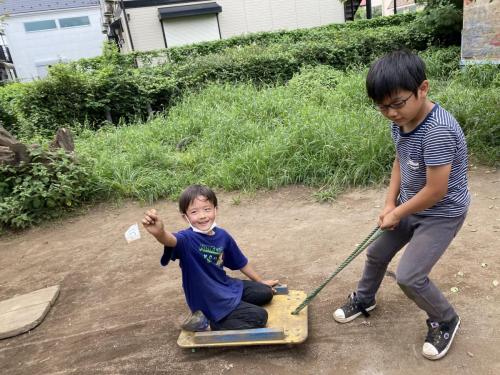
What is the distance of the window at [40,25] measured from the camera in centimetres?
3030

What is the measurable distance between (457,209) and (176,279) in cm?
219

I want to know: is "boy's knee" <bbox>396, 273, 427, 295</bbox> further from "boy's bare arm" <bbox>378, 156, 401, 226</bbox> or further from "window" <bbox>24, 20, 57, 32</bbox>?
"window" <bbox>24, 20, 57, 32</bbox>

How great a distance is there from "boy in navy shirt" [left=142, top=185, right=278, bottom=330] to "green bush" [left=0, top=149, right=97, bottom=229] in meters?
3.24

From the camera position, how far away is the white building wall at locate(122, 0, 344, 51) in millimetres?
17812

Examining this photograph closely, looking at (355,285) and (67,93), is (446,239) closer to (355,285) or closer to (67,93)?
(355,285)

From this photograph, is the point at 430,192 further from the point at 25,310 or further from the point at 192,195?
the point at 25,310

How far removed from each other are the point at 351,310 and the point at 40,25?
113ft

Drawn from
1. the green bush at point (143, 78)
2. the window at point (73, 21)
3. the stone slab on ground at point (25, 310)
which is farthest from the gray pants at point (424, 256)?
the window at point (73, 21)

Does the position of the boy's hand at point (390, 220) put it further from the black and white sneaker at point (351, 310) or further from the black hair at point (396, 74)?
the black and white sneaker at point (351, 310)

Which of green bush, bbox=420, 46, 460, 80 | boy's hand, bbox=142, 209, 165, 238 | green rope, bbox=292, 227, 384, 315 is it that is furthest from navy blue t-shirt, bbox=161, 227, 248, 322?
green bush, bbox=420, 46, 460, 80

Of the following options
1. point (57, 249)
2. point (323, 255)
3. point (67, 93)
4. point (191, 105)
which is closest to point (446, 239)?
point (323, 255)

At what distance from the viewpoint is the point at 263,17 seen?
19109 mm

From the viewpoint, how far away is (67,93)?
29.6 feet

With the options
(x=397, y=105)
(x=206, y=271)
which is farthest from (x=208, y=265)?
(x=397, y=105)
